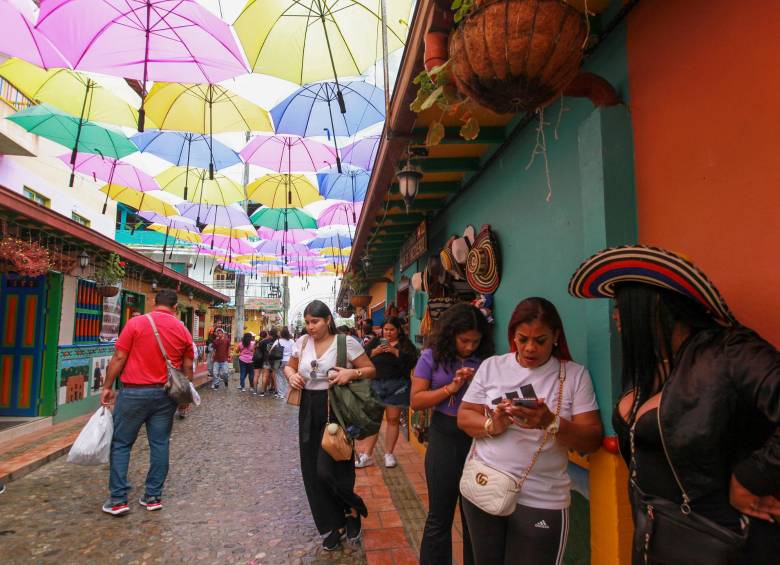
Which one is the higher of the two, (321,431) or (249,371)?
(321,431)

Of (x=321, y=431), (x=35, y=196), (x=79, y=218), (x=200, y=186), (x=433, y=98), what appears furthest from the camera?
(x=79, y=218)

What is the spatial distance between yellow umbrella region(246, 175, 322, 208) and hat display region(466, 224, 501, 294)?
26.0 ft

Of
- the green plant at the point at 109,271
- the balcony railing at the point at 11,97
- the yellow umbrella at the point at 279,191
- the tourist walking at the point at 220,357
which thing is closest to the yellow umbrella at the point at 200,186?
the yellow umbrella at the point at 279,191

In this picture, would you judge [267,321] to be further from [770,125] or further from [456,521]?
[770,125]

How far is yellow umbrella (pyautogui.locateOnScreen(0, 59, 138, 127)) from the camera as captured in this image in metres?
7.38

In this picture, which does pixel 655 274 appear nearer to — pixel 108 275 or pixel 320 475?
pixel 320 475

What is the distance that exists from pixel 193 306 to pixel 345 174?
9.71 meters

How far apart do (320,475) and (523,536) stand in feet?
5.84

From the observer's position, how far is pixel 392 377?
5.19m

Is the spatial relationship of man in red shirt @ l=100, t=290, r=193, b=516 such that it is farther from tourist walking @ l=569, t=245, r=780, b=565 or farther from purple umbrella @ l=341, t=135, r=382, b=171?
purple umbrella @ l=341, t=135, r=382, b=171

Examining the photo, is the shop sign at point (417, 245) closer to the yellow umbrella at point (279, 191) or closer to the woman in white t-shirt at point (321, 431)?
the woman in white t-shirt at point (321, 431)

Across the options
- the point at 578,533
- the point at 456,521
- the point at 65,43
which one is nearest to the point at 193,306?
the point at 65,43

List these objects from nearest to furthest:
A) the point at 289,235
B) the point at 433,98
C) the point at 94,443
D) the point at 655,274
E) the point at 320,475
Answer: the point at 655,274, the point at 433,98, the point at 320,475, the point at 94,443, the point at 289,235

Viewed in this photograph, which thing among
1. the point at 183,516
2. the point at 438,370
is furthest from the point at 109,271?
the point at 438,370
